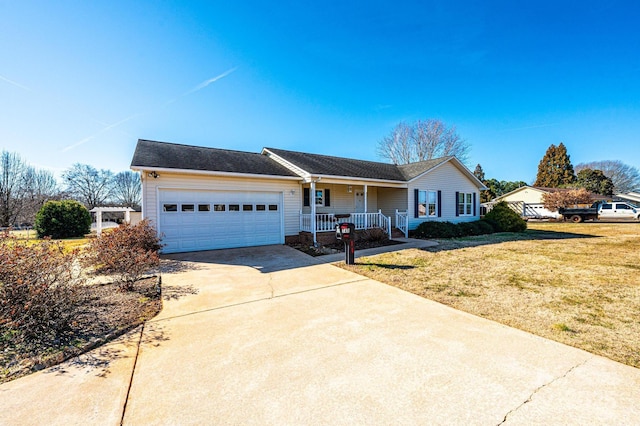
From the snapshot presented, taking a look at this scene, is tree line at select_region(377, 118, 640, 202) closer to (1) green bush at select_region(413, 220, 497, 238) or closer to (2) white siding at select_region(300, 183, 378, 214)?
(1) green bush at select_region(413, 220, 497, 238)

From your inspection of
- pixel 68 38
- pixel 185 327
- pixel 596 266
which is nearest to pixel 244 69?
pixel 68 38

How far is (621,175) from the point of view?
4931 centimetres

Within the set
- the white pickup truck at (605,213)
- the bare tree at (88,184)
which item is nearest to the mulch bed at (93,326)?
the white pickup truck at (605,213)

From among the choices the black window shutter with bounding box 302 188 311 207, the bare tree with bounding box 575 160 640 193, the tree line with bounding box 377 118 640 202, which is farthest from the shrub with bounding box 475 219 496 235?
the bare tree with bounding box 575 160 640 193

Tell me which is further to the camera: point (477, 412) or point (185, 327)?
point (185, 327)

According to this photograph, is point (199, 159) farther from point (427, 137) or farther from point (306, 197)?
point (427, 137)

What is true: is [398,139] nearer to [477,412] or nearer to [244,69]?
[244,69]

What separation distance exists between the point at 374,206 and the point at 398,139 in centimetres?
1693

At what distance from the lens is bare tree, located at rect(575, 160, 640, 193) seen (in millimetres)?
47778

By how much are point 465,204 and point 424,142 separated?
14021 millimetres

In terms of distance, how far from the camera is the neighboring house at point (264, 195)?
31.1ft

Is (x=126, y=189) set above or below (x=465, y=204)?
above

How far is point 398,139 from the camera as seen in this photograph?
30328 mm

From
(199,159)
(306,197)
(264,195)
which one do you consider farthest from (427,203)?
(199,159)
